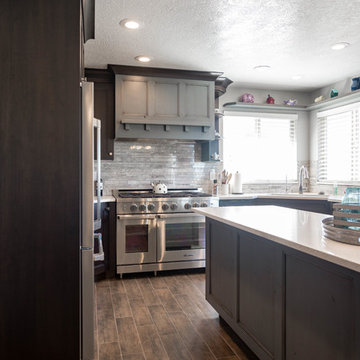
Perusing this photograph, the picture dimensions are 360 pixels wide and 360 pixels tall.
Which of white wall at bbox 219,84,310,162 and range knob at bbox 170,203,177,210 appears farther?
white wall at bbox 219,84,310,162

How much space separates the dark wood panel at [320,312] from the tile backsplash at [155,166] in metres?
3.16

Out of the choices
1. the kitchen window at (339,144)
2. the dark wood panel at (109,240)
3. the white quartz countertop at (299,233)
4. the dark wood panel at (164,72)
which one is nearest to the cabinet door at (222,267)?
the white quartz countertop at (299,233)

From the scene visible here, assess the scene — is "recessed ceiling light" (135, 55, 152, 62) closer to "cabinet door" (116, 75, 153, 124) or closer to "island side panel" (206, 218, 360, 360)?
"cabinet door" (116, 75, 153, 124)

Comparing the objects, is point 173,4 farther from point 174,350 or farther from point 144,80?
point 174,350

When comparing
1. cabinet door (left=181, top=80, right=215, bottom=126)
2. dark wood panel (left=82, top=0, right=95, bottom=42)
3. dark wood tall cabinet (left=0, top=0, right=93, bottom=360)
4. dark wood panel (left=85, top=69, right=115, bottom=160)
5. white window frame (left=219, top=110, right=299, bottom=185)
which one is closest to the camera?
dark wood tall cabinet (left=0, top=0, right=93, bottom=360)

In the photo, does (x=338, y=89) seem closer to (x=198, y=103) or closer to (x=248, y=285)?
(x=198, y=103)

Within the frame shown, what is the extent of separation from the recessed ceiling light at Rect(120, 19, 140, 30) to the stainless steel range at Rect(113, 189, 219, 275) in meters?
1.83

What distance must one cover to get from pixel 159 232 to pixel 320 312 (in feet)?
9.00

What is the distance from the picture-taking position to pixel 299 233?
178cm


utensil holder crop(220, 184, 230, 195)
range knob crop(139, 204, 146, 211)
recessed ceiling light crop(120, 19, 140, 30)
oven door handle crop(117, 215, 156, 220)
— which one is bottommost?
oven door handle crop(117, 215, 156, 220)

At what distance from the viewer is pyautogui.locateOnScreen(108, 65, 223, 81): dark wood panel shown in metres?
4.27

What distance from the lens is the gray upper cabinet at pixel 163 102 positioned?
4312 millimetres

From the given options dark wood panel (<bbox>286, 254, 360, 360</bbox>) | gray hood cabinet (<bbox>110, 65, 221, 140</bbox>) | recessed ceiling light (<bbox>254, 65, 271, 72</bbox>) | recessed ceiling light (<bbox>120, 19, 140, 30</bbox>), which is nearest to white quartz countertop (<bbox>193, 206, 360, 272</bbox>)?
dark wood panel (<bbox>286, 254, 360, 360</bbox>)

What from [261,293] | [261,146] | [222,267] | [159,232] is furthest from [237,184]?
[261,293]
